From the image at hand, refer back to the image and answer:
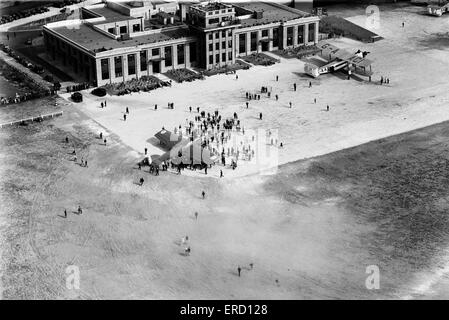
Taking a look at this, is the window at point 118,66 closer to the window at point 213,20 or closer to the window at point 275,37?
the window at point 213,20

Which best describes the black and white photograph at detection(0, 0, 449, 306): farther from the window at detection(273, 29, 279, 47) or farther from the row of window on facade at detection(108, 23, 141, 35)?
the window at detection(273, 29, 279, 47)

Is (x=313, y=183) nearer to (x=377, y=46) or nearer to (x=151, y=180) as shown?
(x=151, y=180)

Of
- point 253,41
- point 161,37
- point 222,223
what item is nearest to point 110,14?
point 161,37

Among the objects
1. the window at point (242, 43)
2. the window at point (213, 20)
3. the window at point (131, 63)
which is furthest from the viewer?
the window at point (242, 43)

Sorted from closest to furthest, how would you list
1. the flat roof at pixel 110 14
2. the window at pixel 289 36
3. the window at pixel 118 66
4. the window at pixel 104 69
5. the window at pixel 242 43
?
the window at pixel 104 69 → the window at pixel 118 66 → the window at pixel 242 43 → the flat roof at pixel 110 14 → the window at pixel 289 36

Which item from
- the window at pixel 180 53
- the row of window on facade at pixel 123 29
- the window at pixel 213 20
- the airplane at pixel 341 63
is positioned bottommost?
the airplane at pixel 341 63

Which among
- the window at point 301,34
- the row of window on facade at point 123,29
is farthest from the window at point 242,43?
the row of window on facade at point 123,29

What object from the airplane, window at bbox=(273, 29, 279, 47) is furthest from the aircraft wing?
window at bbox=(273, 29, 279, 47)

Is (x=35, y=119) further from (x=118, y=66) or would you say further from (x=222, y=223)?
(x=222, y=223)

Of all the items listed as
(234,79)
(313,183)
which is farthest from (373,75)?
(313,183)
